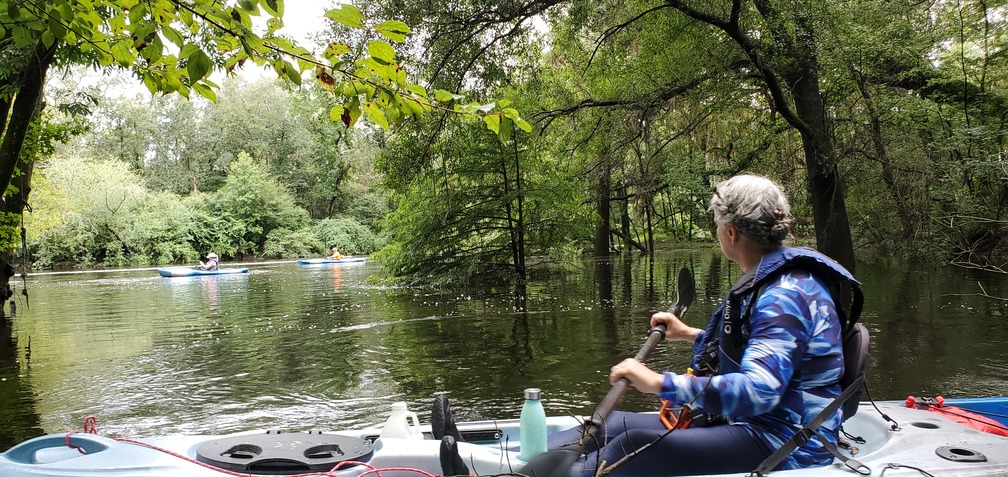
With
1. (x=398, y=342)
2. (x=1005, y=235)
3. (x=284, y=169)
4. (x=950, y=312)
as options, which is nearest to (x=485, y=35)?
(x=398, y=342)

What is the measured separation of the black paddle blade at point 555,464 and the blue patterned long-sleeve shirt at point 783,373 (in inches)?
14.6

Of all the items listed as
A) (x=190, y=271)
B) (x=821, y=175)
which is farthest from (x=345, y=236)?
(x=821, y=175)

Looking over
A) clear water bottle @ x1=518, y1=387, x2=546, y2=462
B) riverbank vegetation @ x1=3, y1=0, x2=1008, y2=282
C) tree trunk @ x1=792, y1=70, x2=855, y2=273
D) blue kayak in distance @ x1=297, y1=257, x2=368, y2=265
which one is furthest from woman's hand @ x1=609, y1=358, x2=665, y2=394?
blue kayak in distance @ x1=297, y1=257, x2=368, y2=265

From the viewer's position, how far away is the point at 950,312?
1047cm

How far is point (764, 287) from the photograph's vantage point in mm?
2230

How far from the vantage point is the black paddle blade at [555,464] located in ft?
7.39

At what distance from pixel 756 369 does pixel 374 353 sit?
7.21m

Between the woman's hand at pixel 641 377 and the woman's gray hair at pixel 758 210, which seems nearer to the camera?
the woman's hand at pixel 641 377

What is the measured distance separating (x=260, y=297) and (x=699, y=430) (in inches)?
629

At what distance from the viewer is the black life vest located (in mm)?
2219

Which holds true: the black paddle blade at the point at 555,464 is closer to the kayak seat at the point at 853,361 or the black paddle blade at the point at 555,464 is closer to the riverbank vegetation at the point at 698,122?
the kayak seat at the point at 853,361

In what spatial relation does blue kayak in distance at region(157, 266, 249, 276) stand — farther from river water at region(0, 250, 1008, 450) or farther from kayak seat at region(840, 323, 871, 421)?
kayak seat at region(840, 323, 871, 421)

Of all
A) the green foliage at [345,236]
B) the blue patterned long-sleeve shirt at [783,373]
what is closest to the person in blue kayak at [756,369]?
the blue patterned long-sleeve shirt at [783,373]

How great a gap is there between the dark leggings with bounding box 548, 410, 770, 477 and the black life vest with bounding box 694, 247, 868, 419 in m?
0.23
